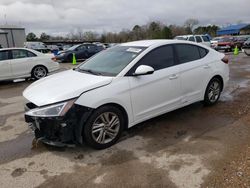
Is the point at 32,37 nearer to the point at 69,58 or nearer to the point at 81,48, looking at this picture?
the point at 81,48

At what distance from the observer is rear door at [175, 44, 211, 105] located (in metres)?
5.17

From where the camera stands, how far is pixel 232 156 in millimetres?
3725

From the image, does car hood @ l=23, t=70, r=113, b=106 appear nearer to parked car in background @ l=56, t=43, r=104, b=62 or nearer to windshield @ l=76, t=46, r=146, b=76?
windshield @ l=76, t=46, r=146, b=76

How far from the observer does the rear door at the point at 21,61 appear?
34.6 feet

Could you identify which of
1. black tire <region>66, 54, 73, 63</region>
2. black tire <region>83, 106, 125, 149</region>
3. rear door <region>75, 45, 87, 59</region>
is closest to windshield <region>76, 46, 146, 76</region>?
black tire <region>83, 106, 125, 149</region>

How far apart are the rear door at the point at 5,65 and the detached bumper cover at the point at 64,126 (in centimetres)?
738

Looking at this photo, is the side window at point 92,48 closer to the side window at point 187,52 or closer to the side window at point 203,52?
the side window at point 203,52

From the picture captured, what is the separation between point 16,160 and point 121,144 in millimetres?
1623

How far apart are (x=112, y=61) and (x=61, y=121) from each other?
5.50ft

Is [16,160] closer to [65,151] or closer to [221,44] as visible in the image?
[65,151]

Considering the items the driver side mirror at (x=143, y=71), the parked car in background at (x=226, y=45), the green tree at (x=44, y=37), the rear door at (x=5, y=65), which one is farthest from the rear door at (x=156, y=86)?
the green tree at (x=44, y=37)

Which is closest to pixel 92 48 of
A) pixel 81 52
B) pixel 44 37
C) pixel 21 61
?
pixel 81 52

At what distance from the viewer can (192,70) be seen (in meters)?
5.30

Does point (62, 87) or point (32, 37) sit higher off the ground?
point (32, 37)
